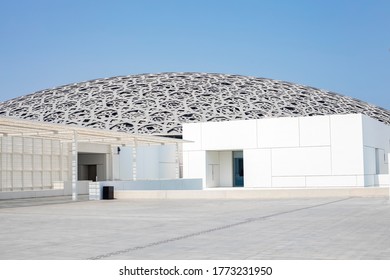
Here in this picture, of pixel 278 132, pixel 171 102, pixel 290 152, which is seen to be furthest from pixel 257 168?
pixel 171 102

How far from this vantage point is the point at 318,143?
34188 mm

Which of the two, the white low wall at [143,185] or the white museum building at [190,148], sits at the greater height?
the white museum building at [190,148]

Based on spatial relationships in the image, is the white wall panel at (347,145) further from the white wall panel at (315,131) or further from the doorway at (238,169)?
the doorway at (238,169)

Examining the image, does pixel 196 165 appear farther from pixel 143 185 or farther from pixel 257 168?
pixel 143 185

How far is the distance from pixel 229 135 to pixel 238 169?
3164 millimetres

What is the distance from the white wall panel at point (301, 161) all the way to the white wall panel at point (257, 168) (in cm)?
44

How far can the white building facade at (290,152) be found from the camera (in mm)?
33406

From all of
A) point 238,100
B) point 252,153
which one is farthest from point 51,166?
point 238,100

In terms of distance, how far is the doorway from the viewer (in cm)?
3888

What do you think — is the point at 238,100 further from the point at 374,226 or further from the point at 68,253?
the point at 68,253

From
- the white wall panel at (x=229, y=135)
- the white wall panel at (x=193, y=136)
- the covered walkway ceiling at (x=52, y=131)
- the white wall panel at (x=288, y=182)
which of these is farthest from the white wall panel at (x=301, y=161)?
the covered walkway ceiling at (x=52, y=131)

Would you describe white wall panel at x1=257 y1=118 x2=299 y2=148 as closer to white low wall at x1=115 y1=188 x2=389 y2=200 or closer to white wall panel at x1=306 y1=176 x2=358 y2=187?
white wall panel at x1=306 y1=176 x2=358 y2=187

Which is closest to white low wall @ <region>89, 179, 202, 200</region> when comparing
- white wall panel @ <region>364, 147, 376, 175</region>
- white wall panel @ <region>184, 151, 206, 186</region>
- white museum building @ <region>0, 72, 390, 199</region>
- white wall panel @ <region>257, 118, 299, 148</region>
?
white museum building @ <region>0, 72, 390, 199</region>

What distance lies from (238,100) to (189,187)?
21.0m
